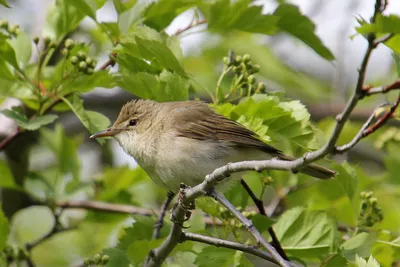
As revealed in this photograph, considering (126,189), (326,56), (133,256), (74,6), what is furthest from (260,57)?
(133,256)

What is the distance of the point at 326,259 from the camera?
10.8 ft

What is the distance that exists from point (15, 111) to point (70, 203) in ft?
4.74

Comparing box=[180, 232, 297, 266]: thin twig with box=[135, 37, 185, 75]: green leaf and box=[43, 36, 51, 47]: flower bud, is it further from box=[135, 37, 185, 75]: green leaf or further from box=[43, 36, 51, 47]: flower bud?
box=[43, 36, 51, 47]: flower bud

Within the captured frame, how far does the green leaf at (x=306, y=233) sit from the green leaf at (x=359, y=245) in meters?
0.07

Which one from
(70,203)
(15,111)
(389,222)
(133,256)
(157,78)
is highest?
(157,78)

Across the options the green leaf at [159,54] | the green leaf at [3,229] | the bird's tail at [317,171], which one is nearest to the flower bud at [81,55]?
the green leaf at [159,54]

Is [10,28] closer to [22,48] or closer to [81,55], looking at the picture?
[22,48]

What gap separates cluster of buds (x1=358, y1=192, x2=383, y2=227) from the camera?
3568 millimetres

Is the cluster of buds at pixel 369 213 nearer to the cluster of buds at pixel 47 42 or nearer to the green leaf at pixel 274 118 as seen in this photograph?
the green leaf at pixel 274 118

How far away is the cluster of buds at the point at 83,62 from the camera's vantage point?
3375mm

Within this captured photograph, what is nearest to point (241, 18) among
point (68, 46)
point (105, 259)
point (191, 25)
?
point (191, 25)

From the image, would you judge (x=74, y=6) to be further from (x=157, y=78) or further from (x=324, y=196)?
(x=324, y=196)

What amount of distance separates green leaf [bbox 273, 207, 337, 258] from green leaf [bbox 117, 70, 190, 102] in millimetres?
797

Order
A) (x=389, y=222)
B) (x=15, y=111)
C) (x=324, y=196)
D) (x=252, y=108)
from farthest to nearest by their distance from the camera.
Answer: (x=389, y=222) < (x=324, y=196) < (x=15, y=111) < (x=252, y=108)
